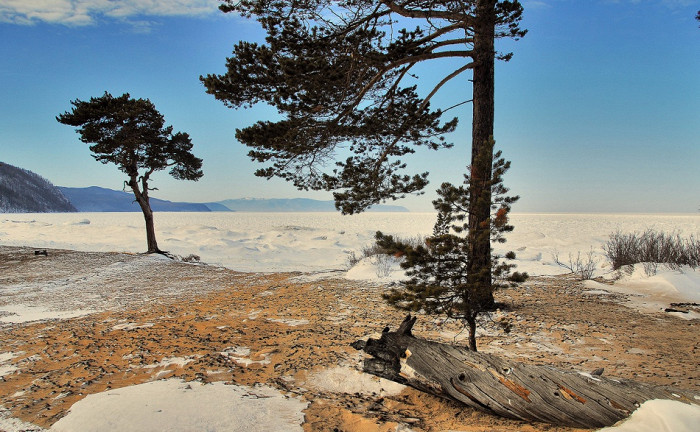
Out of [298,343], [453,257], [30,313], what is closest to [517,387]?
[453,257]

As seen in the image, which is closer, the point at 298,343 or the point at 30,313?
the point at 298,343

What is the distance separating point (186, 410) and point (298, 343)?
2.03 metres

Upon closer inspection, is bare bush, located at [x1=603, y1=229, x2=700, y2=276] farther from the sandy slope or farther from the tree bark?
the tree bark

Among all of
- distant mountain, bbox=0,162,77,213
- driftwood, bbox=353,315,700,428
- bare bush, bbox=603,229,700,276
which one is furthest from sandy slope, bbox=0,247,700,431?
distant mountain, bbox=0,162,77,213

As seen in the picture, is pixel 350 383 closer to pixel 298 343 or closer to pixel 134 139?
pixel 298 343

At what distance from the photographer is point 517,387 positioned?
302cm

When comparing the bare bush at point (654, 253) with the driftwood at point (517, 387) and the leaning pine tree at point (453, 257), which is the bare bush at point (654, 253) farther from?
the driftwood at point (517, 387)

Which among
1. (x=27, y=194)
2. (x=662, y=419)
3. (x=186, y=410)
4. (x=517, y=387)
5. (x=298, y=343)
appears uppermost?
(x=27, y=194)

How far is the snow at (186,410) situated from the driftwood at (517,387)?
35.7 inches

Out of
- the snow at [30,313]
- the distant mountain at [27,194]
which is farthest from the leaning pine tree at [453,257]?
the distant mountain at [27,194]

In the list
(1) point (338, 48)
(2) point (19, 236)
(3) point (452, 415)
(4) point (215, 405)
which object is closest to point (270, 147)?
(1) point (338, 48)

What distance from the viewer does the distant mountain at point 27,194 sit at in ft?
316

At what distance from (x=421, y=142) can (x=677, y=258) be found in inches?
319

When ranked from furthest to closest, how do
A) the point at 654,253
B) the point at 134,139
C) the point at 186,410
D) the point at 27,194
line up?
the point at 27,194 → the point at 134,139 → the point at 654,253 → the point at 186,410
